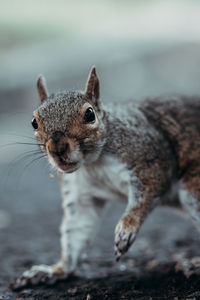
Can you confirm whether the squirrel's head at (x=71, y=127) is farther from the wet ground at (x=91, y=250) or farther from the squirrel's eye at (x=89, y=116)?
the wet ground at (x=91, y=250)

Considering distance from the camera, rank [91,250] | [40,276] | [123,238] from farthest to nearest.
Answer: [91,250] → [40,276] → [123,238]

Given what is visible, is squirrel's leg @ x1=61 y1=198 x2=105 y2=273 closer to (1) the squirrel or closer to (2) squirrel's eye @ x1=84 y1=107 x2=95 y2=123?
(1) the squirrel

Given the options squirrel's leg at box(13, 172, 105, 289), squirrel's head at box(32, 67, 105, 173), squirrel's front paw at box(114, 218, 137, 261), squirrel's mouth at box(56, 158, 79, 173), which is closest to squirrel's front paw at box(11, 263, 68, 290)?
squirrel's leg at box(13, 172, 105, 289)

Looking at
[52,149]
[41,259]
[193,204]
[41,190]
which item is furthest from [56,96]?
[41,190]

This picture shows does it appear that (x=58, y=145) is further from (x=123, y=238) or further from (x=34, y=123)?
(x=123, y=238)

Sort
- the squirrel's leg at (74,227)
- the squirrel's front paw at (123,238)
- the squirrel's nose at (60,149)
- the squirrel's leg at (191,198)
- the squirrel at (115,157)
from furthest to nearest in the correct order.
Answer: the squirrel's leg at (74,227) → the squirrel's leg at (191,198) → the squirrel's front paw at (123,238) → the squirrel at (115,157) → the squirrel's nose at (60,149)

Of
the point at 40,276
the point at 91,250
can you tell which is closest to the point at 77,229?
the point at 40,276

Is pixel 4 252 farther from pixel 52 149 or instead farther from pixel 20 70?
pixel 20 70

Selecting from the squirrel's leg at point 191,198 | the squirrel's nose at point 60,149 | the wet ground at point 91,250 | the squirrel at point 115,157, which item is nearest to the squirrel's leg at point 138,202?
the squirrel at point 115,157
